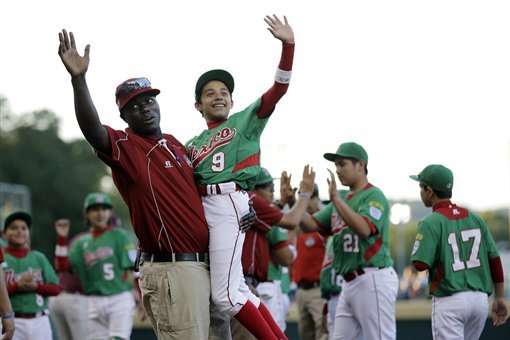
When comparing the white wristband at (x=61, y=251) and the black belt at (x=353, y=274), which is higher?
the white wristband at (x=61, y=251)

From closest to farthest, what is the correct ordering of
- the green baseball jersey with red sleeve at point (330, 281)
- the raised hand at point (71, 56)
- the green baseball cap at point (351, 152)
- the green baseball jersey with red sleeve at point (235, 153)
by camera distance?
the raised hand at point (71, 56)
the green baseball jersey with red sleeve at point (235, 153)
the green baseball cap at point (351, 152)
the green baseball jersey with red sleeve at point (330, 281)

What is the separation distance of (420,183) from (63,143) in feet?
234

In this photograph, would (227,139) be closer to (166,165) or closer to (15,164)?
(166,165)

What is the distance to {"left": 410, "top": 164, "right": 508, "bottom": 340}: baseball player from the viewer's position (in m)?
8.28

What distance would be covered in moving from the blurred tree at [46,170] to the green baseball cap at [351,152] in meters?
56.2

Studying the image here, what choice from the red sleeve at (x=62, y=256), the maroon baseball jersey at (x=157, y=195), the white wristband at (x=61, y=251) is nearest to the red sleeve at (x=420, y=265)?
the maroon baseball jersey at (x=157, y=195)

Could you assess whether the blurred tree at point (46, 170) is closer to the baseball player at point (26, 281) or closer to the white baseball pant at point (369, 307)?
the baseball player at point (26, 281)

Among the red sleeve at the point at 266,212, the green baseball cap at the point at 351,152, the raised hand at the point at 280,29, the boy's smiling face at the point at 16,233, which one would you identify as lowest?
the boy's smiling face at the point at 16,233

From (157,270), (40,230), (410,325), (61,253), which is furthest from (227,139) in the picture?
(40,230)

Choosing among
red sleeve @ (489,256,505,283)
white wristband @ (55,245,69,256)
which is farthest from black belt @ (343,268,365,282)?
white wristband @ (55,245,69,256)

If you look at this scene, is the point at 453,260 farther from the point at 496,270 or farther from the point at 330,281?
the point at 330,281

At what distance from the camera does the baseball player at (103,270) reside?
1227 centimetres

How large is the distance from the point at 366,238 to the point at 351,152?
95 centimetres

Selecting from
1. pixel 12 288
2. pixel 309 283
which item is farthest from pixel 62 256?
pixel 309 283
